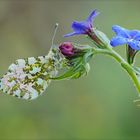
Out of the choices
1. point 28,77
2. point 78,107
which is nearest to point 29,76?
point 28,77

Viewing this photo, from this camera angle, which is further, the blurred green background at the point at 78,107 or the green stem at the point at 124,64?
the blurred green background at the point at 78,107

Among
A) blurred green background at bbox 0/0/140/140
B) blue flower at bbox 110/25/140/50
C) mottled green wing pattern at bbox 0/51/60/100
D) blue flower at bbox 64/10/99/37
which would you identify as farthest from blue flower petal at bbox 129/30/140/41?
blurred green background at bbox 0/0/140/140

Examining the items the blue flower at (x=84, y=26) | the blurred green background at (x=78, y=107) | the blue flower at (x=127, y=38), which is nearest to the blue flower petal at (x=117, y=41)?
the blue flower at (x=127, y=38)

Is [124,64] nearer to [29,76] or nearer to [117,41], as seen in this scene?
[117,41]

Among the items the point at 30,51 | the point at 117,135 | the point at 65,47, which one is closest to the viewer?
the point at 65,47

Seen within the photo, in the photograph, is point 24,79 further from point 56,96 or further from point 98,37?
point 56,96

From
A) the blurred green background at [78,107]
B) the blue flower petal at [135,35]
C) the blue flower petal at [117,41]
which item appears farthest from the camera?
the blurred green background at [78,107]

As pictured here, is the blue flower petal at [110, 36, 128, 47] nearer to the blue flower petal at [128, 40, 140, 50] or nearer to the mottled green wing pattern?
the blue flower petal at [128, 40, 140, 50]

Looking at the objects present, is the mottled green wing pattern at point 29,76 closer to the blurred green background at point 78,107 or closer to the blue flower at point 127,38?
the blue flower at point 127,38

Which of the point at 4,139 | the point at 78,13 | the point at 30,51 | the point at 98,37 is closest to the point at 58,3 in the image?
the point at 78,13
